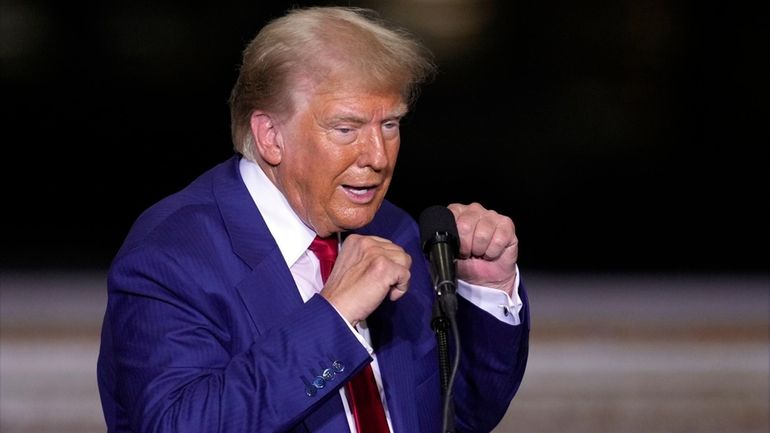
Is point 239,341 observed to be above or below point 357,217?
below

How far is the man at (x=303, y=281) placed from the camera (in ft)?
5.14

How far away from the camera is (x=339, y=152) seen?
5.71 feet

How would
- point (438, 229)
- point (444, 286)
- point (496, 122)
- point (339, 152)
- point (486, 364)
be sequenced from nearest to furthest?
point (444, 286)
point (438, 229)
point (339, 152)
point (486, 364)
point (496, 122)

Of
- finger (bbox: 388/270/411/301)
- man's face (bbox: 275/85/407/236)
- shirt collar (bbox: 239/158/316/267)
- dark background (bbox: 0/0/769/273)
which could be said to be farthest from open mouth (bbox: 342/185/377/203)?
dark background (bbox: 0/0/769/273)

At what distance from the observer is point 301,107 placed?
1742 millimetres

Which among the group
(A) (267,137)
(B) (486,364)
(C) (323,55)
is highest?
(C) (323,55)

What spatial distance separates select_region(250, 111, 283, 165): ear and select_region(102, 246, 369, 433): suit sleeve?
0.24 metres

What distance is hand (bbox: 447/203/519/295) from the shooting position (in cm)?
187

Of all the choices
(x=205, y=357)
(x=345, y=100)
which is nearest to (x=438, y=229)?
(x=345, y=100)

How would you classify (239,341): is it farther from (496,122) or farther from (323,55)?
(496,122)

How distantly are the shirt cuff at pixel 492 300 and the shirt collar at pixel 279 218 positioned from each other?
28 centimetres

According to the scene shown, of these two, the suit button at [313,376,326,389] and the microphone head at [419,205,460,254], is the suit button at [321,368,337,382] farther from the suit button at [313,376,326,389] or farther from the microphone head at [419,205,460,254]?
the microphone head at [419,205,460,254]

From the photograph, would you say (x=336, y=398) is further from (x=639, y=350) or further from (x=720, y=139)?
(x=720, y=139)

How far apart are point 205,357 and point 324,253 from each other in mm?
331
